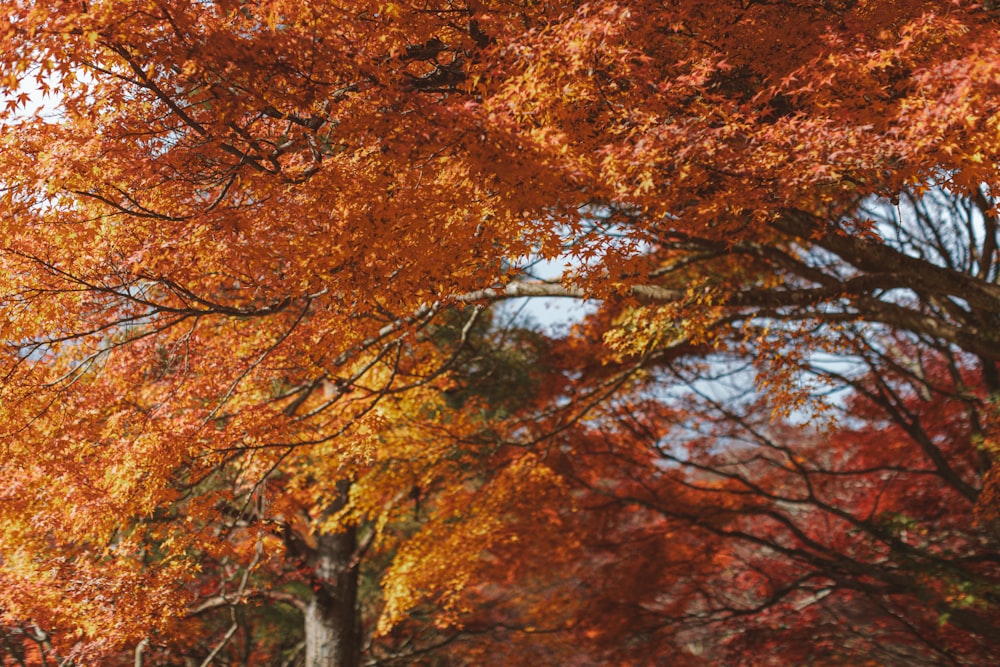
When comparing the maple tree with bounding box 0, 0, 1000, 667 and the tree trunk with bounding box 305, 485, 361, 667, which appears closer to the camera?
the maple tree with bounding box 0, 0, 1000, 667

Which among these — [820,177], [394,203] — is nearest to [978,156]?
[820,177]

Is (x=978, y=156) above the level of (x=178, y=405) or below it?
below

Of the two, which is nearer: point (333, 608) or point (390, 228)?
point (390, 228)

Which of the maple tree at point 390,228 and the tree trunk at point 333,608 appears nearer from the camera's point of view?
the maple tree at point 390,228

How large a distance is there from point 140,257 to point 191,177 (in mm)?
571

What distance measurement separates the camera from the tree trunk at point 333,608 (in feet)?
28.2

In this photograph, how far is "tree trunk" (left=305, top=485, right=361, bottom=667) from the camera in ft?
28.2

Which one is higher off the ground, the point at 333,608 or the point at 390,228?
the point at 390,228

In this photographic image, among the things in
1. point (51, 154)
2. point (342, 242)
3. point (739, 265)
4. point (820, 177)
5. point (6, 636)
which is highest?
point (739, 265)

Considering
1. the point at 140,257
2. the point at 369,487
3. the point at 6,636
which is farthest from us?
the point at 369,487

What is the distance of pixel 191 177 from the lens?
167 inches

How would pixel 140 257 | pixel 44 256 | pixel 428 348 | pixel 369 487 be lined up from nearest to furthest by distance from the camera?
pixel 140 257 → pixel 44 256 → pixel 369 487 → pixel 428 348

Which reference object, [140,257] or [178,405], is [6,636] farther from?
[140,257]

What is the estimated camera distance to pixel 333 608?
8742mm
